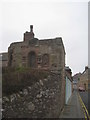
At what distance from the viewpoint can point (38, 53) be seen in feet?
53.2

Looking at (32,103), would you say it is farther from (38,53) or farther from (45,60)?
(38,53)

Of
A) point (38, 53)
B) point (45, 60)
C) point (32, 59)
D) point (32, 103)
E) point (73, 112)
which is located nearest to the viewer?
point (32, 103)

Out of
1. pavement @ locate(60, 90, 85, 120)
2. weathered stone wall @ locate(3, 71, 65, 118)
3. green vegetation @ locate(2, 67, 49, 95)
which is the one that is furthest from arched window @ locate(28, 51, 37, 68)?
green vegetation @ locate(2, 67, 49, 95)

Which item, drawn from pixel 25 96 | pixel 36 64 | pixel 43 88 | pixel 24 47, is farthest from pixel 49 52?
pixel 25 96

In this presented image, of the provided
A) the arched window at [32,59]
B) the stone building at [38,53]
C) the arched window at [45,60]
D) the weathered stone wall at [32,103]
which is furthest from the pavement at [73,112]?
the arched window at [32,59]

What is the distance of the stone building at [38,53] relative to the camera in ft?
47.0

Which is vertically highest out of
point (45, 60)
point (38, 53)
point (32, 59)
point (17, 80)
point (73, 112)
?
point (38, 53)

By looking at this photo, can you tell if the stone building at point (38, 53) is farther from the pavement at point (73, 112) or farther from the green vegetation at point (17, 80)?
the green vegetation at point (17, 80)

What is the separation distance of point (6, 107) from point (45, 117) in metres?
1.93

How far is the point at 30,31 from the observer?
19578mm

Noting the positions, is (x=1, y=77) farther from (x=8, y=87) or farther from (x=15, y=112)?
(x=15, y=112)

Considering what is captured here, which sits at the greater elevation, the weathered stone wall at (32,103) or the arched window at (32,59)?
the arched window at (32,59)

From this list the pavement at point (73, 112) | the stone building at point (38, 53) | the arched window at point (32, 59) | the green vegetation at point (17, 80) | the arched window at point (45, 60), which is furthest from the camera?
the arched window at point (32, 59)

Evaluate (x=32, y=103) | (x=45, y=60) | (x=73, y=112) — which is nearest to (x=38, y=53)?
(x=45, y=60)
